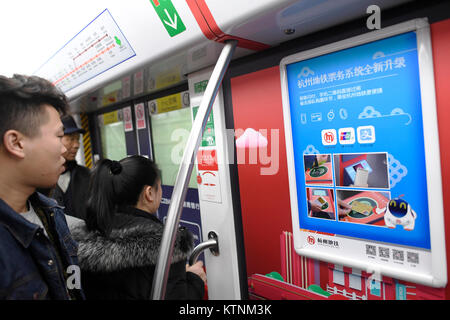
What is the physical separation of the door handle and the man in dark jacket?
0.59m

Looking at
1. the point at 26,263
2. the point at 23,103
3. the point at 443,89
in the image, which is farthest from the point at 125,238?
the point at 443,89

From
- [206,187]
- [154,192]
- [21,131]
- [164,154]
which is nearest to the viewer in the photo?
[21,131]

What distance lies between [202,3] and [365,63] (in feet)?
1.90

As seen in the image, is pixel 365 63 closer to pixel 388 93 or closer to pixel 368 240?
pixel 388 93

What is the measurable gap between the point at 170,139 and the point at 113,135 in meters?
0.78

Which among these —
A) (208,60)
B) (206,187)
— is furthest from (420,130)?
(206,187)

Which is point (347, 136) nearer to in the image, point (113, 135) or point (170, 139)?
point (170, 139)

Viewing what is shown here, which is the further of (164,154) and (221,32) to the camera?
(164,154)

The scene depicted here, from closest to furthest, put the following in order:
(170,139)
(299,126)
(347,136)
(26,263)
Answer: (26,263)
(347,136)
(299,126)
(170,139)

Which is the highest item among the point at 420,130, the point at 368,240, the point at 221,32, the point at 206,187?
the point at 221,32

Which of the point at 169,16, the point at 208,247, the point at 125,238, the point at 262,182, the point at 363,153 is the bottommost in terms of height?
the point at 208,247

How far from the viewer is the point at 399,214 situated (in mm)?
1012

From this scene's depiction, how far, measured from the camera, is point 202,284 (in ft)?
4.75

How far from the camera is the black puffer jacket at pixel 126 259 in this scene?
3.90 feet
